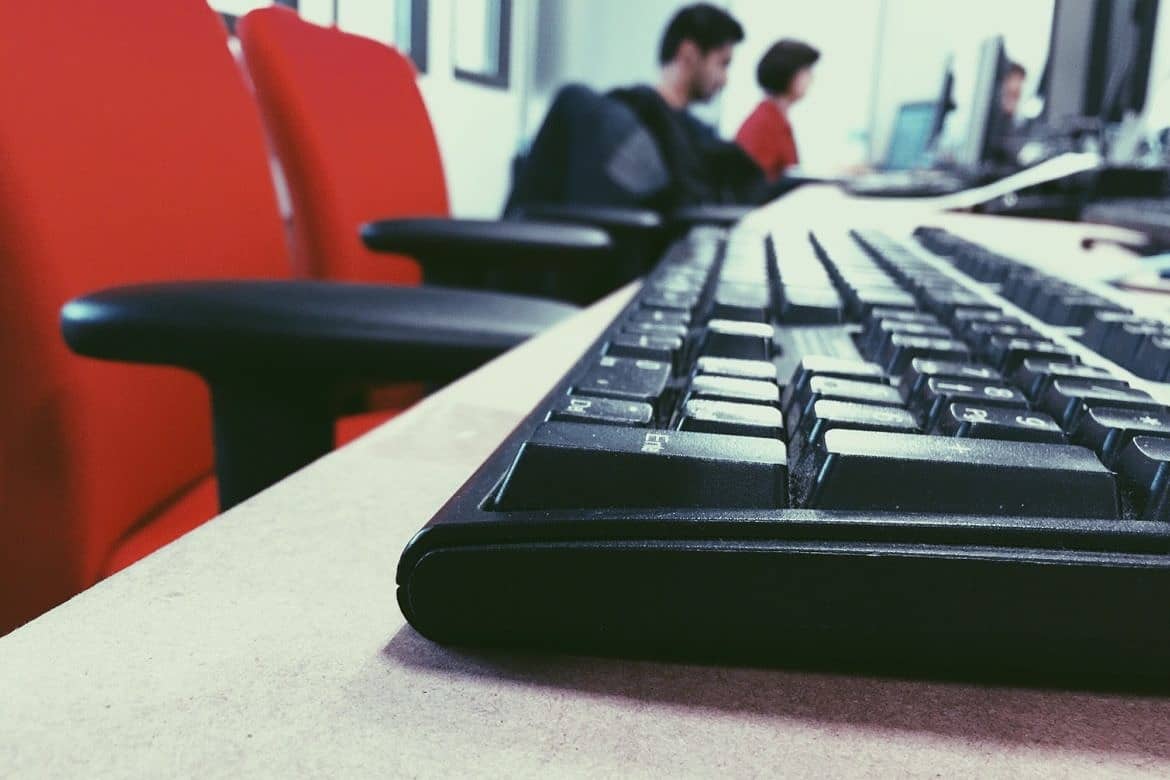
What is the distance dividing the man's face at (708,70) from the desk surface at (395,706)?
325 centimetres

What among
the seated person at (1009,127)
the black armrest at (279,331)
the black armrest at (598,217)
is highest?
the seated person at (1009,127)

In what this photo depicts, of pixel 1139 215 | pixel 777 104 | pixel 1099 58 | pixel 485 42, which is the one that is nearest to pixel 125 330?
pixel 1139 215

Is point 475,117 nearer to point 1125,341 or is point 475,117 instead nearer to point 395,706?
point 1125,341

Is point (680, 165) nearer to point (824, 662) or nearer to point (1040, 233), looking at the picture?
point (1040, 233)

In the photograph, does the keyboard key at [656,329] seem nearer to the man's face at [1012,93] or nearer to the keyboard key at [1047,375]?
the keyboard key at [1047,375]

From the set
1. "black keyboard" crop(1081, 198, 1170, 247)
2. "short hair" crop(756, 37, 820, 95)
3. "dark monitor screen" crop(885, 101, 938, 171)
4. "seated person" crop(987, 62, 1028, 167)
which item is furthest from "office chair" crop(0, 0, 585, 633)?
"short hair" crop(756, 37, 820, 95)

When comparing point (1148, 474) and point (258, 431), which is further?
point (258, 431)

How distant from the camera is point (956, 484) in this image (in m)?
0.21

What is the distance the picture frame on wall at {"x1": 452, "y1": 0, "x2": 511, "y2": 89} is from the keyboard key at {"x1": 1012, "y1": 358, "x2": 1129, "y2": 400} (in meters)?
3.14

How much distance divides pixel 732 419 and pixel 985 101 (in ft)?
7.17

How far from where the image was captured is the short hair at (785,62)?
442 cm

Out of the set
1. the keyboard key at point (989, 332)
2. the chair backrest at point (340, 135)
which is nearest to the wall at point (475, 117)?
the chair backrest at point (340, 135)

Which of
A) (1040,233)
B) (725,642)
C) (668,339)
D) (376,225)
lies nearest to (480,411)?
(668,339)

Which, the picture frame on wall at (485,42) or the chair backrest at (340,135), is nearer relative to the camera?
the chair backrest at (340,135)
